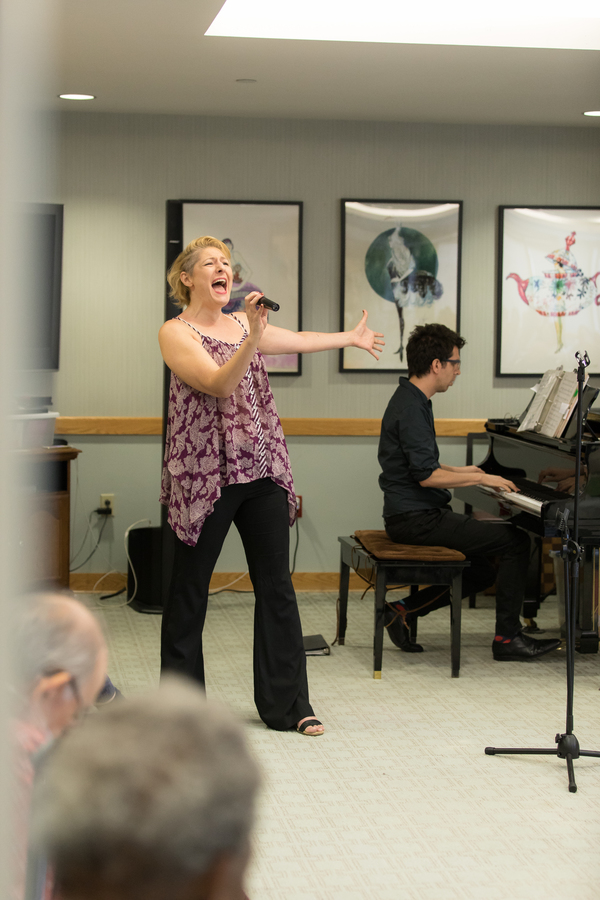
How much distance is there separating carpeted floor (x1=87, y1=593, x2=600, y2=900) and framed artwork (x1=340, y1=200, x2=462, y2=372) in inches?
66.4

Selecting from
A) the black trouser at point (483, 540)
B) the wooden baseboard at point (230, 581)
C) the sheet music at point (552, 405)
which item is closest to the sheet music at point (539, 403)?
the sheet music at point (552, 405)

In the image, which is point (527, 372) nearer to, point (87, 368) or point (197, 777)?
point (87, 368)

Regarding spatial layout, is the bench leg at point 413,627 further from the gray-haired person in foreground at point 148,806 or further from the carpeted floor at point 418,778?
the gray-haired person in foreground at point 148,806

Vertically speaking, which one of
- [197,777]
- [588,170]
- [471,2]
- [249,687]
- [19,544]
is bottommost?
[249,687]

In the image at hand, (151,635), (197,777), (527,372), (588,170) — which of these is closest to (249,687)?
(151,635)

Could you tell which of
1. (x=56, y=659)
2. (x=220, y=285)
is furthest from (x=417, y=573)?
(x=56, y=659)

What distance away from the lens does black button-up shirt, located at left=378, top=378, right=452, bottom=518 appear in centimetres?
362

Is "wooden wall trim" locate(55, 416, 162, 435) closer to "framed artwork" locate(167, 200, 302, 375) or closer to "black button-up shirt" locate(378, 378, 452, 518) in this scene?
"framed artwork" locate(167, 200, 302, 375)

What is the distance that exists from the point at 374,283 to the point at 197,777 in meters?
4.51

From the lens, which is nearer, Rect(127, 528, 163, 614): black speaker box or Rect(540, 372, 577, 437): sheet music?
Rect(540, 372, 577, 437): sheet music

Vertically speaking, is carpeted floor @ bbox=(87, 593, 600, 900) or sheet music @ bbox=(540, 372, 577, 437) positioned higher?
sheet music @ bbox=(540, 372, 577, 437)

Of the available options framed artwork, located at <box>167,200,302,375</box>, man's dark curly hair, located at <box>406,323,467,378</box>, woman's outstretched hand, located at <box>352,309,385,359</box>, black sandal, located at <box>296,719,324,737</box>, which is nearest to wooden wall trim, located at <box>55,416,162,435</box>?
framed artwork, located at <box>167,200,302,375</box>

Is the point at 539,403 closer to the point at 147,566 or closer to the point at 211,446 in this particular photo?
the point at 211,446

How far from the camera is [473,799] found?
96.6 inches
